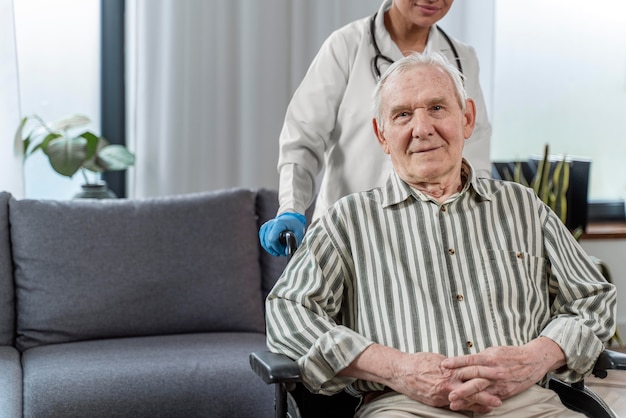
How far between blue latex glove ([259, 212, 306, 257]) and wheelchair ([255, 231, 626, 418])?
34 mm

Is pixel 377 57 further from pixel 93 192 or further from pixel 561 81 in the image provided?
pixel 561 81

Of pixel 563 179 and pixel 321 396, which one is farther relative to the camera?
pixel 563 179

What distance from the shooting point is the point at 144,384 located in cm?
261

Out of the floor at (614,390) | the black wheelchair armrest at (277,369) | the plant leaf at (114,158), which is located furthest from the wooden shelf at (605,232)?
the black wheelchair armrest at (277,369)

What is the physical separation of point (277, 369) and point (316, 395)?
28cm

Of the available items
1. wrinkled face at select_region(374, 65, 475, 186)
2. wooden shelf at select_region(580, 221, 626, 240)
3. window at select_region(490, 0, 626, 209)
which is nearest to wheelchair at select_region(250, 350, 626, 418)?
wrinkled face at select_region(374, 65, 475, 186)

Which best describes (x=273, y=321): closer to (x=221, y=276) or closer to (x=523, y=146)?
(x=221, y=276)

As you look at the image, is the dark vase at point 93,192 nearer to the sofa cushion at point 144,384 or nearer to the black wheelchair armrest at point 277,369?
the sofa cushion at point 144,384

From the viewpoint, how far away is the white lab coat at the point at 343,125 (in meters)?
2.41

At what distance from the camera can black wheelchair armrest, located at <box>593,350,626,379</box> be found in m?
1.79

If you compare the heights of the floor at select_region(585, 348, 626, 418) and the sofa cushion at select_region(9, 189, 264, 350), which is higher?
the sofa cushion at select_region(9, 189, 264, 350)

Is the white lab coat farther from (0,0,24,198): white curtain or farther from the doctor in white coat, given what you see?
(0,0,24,198): white curtain

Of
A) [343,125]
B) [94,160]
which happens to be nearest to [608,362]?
[343,125]

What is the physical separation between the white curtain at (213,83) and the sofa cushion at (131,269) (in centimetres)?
67
